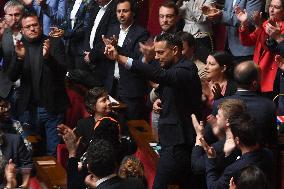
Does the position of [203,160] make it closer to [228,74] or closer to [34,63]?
[228,74]

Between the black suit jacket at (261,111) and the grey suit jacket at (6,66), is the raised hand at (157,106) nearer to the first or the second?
the black suit jacket at (261,111)

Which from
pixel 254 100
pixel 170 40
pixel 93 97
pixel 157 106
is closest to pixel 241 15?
pixel 157 106

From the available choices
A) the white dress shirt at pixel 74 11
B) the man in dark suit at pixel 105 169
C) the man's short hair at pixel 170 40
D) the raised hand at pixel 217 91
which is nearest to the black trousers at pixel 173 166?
the raised hand at pixel 217 91

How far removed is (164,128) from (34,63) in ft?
7.07

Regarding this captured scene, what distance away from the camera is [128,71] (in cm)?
803

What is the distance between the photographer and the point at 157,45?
6254mm

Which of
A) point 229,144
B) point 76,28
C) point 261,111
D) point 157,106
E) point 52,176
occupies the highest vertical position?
point 76,28

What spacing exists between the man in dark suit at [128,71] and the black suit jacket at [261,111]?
2.29 meters

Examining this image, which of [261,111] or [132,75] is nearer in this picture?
[261,111]

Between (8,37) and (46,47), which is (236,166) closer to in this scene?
(46,47)

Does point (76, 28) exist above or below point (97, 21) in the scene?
below

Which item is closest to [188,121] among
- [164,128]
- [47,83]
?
[164,128]

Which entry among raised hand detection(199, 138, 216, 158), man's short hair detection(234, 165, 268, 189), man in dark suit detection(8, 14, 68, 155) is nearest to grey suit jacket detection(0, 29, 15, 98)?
man in dark suit detection(8, 14, 68, 155)

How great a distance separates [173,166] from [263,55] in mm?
1678
